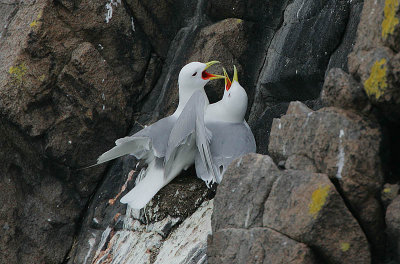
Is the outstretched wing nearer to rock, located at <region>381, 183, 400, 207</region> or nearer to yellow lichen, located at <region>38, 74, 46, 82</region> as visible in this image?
yellow lichen, located at <region>38, 74, 46, 82</region>

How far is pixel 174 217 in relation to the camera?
226 inches

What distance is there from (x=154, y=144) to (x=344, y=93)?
7.89ft

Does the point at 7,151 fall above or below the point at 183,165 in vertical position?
above

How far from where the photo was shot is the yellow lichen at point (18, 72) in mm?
6316

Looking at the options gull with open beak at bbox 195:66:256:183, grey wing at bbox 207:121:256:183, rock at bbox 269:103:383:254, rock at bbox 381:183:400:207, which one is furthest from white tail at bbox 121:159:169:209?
rock at bbox 381:183:400:207

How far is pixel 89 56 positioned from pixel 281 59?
1643 mm

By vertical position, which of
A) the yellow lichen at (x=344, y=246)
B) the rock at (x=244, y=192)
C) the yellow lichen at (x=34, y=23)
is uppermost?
the yellow lichen at (x=34, y=23)

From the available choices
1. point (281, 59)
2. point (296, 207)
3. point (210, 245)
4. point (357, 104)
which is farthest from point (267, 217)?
point (281, 59)

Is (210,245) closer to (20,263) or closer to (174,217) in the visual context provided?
(174,217)

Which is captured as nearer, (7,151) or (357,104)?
(357,104)

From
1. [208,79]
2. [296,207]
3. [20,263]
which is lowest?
[20,263]

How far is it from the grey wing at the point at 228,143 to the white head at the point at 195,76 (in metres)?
0.42

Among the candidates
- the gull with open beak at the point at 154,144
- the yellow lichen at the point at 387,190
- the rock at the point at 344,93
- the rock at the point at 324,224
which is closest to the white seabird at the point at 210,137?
the gull with open beak at the point at 154,144

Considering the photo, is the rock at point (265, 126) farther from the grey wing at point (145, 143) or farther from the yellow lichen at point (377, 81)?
the yellow lichen at point (377, 81)
